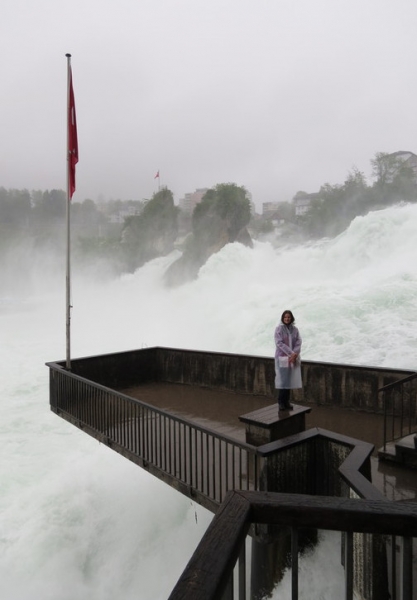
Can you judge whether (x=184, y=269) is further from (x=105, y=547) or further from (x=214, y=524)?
(x=214, y=524)

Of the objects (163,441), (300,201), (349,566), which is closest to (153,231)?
(300,201)

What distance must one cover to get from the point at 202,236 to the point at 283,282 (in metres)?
29.0

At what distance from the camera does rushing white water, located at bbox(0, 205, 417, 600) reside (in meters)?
12.0

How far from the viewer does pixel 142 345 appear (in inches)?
1421

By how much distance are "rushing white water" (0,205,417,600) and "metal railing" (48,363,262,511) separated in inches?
66.5

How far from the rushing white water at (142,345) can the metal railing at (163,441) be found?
169 cm

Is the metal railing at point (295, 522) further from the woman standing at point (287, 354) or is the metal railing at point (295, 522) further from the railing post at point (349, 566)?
the woman standing at point (287, 354)

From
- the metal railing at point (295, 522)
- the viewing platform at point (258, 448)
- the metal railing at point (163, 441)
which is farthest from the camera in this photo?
the metal railing at point (163, 441)

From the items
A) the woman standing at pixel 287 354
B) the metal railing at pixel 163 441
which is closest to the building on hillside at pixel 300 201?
the metal railing at pixel 163 441

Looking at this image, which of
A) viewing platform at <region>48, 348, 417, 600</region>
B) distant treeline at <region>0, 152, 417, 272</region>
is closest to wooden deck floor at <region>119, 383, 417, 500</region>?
viewing platform at <region>48, 348, 417, 600</region>

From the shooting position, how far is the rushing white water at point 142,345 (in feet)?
39.3

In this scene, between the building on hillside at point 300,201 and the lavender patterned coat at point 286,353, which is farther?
the building on hillside at point 300,201

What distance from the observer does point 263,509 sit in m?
1.73

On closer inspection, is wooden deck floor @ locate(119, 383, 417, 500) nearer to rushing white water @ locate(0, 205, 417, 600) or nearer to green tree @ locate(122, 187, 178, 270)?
rushing white water @ locate(0, 205, 417, 600)
